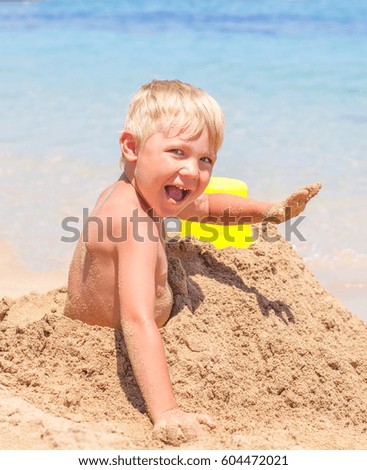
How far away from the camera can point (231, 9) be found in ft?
38.0

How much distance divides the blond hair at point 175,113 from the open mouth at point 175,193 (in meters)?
0.16

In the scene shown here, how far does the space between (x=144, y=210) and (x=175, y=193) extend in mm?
107

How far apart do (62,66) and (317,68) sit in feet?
8.64

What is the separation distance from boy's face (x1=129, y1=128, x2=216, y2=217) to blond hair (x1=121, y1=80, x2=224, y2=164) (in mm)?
22

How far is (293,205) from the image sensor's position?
2.87 meters

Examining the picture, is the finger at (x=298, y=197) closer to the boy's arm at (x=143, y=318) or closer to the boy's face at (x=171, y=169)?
the boy's face at (x=171, y=169)

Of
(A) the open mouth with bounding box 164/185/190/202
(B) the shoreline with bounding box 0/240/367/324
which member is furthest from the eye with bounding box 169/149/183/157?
(B) the shoreline with bounding box 0/240/367/324

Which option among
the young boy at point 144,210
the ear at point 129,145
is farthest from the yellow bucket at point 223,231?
the ear at point 129,145

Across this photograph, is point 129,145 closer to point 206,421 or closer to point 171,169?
point 171,169

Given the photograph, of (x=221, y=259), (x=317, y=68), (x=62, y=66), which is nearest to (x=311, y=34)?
(x=317, y=68)

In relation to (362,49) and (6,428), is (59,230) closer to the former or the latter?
(6,428)

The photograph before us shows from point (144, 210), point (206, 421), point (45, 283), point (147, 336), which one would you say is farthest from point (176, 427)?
point (45, 283)

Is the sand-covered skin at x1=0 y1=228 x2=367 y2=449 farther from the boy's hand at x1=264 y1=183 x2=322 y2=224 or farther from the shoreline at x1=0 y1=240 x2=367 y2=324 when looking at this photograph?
the shoreline at x1=0 y1=240 x2=367 y2=324

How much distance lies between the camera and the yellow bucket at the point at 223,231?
3.41 meters
